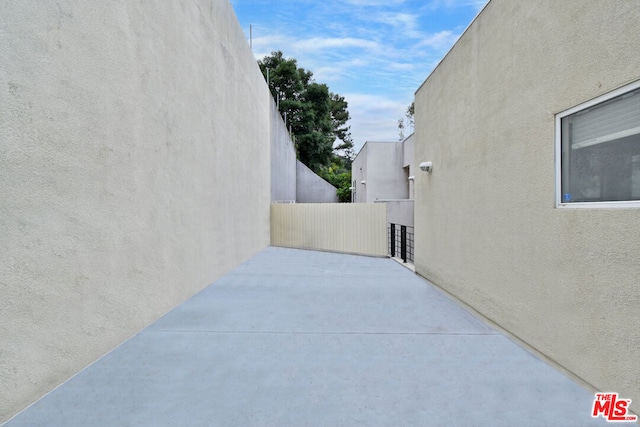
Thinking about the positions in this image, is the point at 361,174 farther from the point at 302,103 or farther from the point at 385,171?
the point at 302,103

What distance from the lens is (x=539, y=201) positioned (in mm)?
2848

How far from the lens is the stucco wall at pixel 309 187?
80.3 feet

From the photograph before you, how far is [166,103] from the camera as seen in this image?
13.2 feet

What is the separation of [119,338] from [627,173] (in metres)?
4.01

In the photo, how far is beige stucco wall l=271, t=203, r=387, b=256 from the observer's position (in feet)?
33.0

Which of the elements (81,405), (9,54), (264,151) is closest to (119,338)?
(81,405)

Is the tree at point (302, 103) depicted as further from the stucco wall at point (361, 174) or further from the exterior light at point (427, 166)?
the exterior light at point (427, 166)

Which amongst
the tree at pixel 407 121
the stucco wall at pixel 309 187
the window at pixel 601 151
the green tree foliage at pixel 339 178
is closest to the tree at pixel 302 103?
the green tree foliage at pixel 339 178

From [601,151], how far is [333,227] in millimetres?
8582

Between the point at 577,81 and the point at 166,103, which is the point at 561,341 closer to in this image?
the point at 577,81

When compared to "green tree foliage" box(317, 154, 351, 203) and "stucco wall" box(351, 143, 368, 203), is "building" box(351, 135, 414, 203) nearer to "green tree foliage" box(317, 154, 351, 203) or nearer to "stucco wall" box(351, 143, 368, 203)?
"stucco wall" box(351, 143, 368, 203)

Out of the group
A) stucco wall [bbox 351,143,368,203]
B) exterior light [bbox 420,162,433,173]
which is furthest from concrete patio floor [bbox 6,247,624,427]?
stucco wall [bbox 351,143,368,203]

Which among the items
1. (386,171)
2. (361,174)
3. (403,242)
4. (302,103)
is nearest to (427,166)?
(403,242)

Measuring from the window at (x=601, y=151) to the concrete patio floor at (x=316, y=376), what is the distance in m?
1.33
